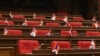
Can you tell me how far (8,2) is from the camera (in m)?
12.1

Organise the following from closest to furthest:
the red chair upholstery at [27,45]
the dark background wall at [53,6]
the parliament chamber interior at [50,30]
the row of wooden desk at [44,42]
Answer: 1. the row of wooden desk at [44,42]
2. the parliament chamber interior at [50,30]
3. the red chair upholstery at [27,45]
4. the dark background wall at [53,6]

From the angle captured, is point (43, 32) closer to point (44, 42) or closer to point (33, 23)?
point (44, 42)

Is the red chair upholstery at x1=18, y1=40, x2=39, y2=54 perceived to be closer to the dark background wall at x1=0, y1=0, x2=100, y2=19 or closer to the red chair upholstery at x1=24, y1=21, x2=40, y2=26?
the red chair upholstery at x1=24, y1=21, x2=40, y2=26

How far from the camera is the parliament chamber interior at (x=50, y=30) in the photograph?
4887mm

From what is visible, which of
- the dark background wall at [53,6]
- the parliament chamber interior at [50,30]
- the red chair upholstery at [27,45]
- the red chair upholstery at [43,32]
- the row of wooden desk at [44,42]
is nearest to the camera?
the row of wooden desk at [44,42]

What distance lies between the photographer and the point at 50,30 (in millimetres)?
6789

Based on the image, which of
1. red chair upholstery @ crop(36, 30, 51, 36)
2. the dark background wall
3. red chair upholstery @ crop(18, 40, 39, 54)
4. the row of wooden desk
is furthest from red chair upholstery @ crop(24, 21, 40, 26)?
the dark background wall

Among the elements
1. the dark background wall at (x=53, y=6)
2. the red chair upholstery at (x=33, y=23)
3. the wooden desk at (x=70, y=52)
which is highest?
the dark background wall at (x=53, y=6)

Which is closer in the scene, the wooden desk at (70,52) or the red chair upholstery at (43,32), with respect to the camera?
the wooden desk at (70,52)

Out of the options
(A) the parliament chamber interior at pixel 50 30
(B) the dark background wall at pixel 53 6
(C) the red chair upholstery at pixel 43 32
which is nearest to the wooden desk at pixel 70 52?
(A) the parliament chamber interior at pixel 50 30

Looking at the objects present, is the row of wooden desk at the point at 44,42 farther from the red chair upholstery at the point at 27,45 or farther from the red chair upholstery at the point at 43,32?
the red chair upholstery at the point at 43,32

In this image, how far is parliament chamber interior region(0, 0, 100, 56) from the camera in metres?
4.89

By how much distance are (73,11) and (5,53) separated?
26.2 feet

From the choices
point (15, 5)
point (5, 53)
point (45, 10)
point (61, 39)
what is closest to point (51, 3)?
point (45, 10)
